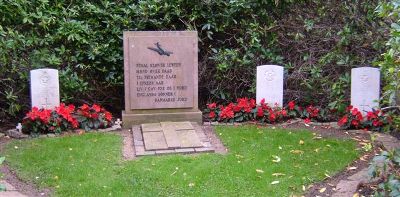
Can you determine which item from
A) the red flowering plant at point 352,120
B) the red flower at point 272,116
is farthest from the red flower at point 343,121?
the red flower at point 272,116

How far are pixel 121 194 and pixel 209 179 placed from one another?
0.92 m

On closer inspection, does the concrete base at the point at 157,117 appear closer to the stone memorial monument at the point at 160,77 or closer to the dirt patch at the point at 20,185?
the stone memorial monument at the point at 160,77

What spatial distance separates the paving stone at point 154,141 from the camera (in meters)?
6.28

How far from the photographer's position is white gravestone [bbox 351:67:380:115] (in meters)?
7.35

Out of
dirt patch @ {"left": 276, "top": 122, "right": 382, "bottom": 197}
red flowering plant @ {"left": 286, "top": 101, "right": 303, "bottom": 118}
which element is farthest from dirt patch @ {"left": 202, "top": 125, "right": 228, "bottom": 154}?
red flowering plant @ {"left": 286, "top": 101, "right": 303, "bottom": 118}

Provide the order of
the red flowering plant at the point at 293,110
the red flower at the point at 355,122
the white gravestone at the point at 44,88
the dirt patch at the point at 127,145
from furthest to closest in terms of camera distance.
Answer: the red flowering plant at the point at 293,110 < the white gravestone at the point at 44,88 < the red flower at the point at 355,122 < the dirt patch at the point at 127,145

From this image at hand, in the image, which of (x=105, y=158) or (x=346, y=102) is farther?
(x=346, y=102)

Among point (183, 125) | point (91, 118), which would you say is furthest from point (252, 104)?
point (91, 118)

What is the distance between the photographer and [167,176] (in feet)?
17.4

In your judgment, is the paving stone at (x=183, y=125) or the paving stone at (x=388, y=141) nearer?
the paving stone at (x=388, y=141)

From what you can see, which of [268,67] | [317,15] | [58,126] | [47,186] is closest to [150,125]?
[58,126]

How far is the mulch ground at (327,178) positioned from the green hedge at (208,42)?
798 mm

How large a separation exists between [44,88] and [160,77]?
1648mm

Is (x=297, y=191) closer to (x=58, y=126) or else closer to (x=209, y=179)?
(x=209, y=179)
